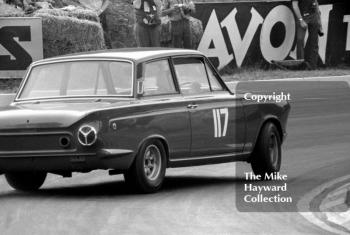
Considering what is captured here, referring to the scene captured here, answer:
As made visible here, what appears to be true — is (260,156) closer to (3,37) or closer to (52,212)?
(52,212)

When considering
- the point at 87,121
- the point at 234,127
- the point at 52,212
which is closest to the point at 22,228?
the point at 52,212

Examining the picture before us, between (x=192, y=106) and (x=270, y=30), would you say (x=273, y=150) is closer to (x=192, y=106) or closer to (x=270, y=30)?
(x=192, y=106)

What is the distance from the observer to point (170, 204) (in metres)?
10.5

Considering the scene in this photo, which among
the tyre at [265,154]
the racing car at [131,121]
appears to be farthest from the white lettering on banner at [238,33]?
the tyre at [265,154]

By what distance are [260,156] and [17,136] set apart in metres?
2.88

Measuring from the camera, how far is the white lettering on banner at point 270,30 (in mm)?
26734

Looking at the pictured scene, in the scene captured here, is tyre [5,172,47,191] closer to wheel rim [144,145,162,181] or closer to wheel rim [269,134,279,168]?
wheel rim [144,145,162,181]

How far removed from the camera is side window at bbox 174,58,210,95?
12031 millimetres

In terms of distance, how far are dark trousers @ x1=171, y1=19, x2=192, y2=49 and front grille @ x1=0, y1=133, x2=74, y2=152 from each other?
12343 millimetres

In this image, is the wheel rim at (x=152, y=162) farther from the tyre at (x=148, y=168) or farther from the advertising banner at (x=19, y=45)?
the advertising banner at (x=19, y=45)

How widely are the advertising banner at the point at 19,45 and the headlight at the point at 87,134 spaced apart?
37.0 ft

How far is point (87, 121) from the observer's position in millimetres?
10500

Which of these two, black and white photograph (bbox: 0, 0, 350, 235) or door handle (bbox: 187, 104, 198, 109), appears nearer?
black and white photograph (bbox: 0, 0, 350, 235)

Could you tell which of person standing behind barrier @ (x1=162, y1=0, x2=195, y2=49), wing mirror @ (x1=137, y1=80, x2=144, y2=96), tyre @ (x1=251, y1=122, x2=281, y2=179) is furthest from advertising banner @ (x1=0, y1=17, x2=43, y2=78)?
wing mirror @ (x1=137, y1=80, x2=144, y2=96)
